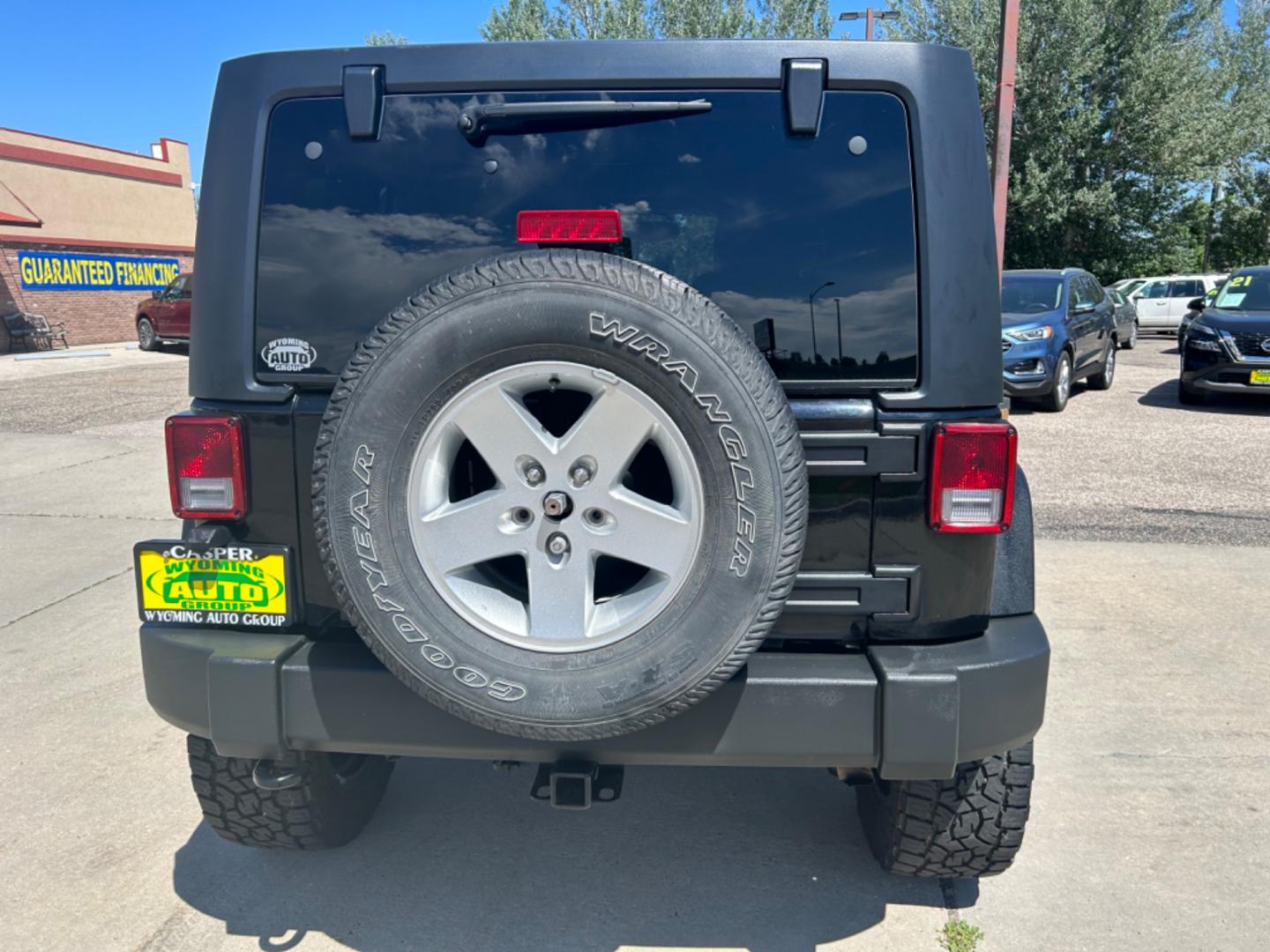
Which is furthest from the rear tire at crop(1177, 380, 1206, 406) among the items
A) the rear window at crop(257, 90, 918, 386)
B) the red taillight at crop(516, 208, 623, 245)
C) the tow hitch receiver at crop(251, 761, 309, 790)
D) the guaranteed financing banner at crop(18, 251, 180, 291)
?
the guaranteed financing banner at crop(18, 251, 180, 291)

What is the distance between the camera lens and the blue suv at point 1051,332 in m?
11.4

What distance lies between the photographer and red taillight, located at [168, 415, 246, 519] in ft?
7.91

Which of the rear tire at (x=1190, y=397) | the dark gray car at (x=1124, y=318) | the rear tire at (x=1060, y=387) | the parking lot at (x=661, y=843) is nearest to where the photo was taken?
the parking lot at (x=661, y=843)

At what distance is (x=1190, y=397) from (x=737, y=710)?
12.0 metres

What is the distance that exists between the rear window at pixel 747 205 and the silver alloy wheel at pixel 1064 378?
1025 cm

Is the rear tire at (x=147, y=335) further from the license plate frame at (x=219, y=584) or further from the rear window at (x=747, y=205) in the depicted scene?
the rear window at (x=747, y=205)

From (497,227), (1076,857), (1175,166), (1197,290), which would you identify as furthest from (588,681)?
(1175,166)

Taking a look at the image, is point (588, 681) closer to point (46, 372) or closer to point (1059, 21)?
point (46, 372)

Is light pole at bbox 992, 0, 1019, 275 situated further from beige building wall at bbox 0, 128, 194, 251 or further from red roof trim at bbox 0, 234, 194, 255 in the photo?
red roof trim at bbox 0, 234, 194, 255

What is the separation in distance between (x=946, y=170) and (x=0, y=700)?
4.01m

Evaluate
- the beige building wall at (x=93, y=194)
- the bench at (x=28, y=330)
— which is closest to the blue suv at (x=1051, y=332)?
the bench at (x=28, y=330)

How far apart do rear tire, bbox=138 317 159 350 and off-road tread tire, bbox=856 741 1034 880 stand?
2216 centimetres

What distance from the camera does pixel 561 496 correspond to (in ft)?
6.77

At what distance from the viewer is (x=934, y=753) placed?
224 cm
